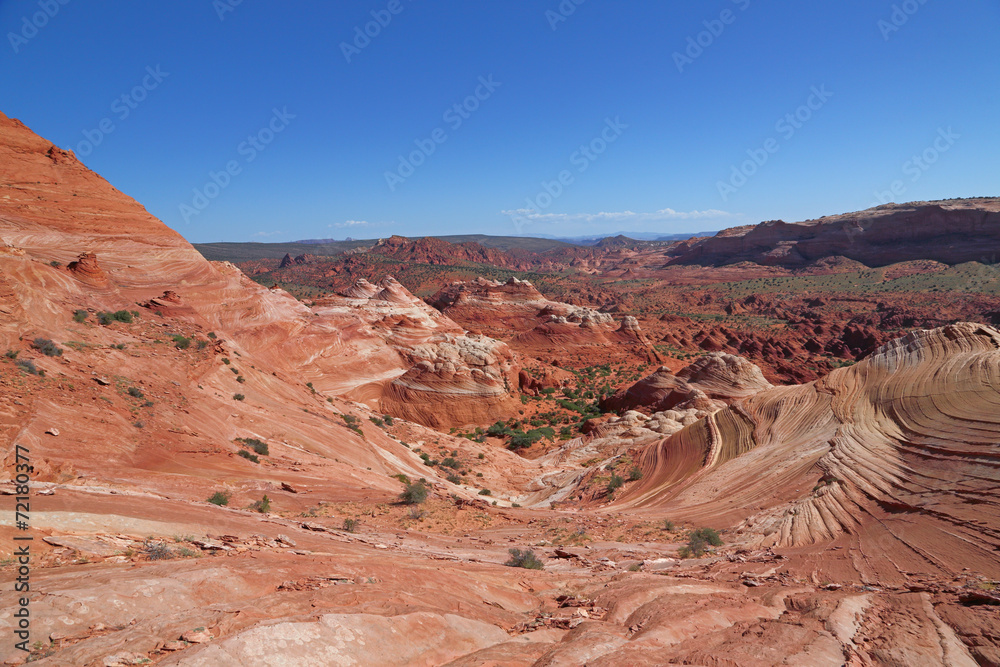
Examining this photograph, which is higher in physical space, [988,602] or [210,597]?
[210,597]

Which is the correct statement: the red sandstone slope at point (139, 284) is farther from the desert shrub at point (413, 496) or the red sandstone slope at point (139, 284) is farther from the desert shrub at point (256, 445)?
the desert shrub at point (413, 496)

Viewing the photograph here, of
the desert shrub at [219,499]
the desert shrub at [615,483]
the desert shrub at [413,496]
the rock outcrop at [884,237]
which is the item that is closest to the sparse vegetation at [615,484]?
the desert shrub at [615,483]

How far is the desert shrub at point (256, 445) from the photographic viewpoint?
15.0 metres

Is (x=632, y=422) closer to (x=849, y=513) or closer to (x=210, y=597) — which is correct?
(x=849, y=513)

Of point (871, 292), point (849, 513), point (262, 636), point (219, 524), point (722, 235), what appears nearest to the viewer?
point (262, 636)

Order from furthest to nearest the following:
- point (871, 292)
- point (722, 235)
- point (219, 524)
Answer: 1. point (722, 235)
2. point (871, 292)
3. point (219, 524)

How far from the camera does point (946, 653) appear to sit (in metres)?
5.01

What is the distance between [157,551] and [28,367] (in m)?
9.09

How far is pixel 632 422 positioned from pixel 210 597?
2289 cm

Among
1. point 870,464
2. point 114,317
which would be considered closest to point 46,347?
point 114,317

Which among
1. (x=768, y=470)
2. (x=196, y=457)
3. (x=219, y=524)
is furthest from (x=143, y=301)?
(x=768, y=470)

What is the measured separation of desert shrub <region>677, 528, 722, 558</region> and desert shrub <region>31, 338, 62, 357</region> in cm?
1702

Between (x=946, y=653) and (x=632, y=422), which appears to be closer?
(x=946, y=653)

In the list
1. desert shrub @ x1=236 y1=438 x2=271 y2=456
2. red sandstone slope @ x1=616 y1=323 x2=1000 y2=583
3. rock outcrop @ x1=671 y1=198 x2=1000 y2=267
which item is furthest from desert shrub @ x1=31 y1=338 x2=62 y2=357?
rock outcrop @ x1=671 y1=198 x2=1000 y2=267
